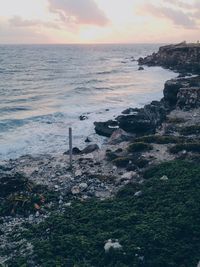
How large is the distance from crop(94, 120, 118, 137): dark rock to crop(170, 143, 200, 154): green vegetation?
906 centimetres

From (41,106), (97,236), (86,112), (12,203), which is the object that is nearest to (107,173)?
(12,203)

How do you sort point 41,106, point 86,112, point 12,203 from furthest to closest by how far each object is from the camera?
point 41,106
point 86,112
point 12,203

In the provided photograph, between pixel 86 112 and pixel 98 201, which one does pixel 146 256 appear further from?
pixel 86 112

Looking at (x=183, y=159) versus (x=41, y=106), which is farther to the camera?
(x=41, y=106)

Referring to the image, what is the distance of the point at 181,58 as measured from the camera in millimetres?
89688

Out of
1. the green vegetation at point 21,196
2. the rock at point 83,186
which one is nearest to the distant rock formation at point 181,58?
the rock at point 83,186

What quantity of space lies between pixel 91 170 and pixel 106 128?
446 inches

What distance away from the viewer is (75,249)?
14.1 metres

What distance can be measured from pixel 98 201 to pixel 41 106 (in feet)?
112

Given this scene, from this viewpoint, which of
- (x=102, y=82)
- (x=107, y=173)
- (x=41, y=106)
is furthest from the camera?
(x=102, y=82)

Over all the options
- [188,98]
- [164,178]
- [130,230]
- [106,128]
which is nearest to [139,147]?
[164,178]

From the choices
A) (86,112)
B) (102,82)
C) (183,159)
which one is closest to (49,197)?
(183,159)

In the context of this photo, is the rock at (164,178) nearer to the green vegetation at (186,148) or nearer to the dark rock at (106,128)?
the green vegetation at (186,148)

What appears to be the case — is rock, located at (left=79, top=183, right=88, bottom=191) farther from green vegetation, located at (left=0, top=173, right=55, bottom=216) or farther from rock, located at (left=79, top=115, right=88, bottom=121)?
rock, located at (left=79, top=115, right=88, bottom=121)
